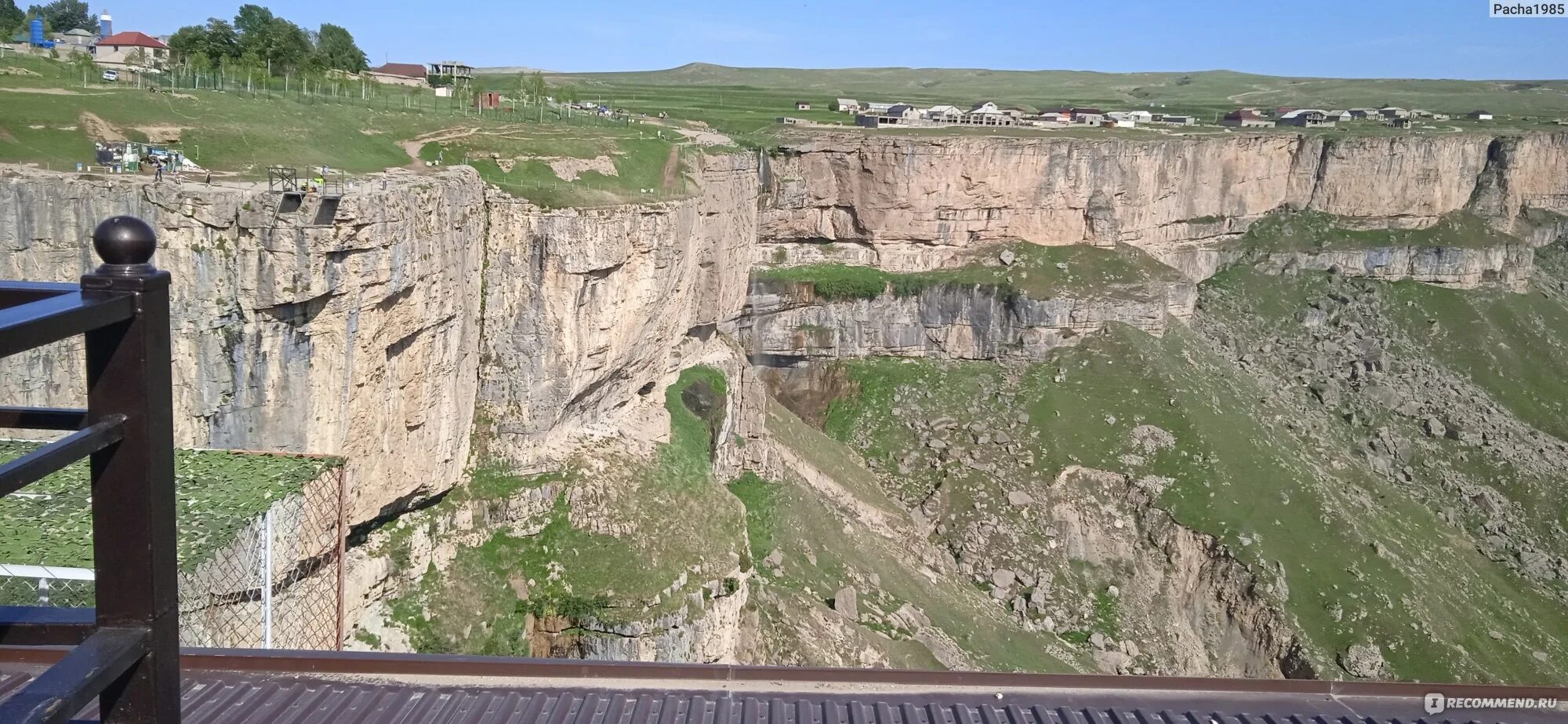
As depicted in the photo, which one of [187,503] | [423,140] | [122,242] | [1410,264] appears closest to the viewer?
[122,242]

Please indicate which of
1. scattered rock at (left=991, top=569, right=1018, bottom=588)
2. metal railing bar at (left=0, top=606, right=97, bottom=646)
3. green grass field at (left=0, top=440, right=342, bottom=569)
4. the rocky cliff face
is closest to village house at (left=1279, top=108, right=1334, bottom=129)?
the rocky cliff face

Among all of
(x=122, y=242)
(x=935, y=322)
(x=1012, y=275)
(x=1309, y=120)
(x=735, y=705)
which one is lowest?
(x=935, y=322)

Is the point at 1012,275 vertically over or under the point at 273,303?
under

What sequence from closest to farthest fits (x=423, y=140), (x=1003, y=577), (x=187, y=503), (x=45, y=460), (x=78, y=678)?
(x=45, y=460), (x=78, y=678), (x=187, y=503), (x=423, y=140), (x=1003, y=577)

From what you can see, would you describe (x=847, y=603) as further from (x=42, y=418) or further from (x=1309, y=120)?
(x=1309, y=120)

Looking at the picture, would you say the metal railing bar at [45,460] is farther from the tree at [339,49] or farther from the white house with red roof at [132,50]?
the tree at [339,49]

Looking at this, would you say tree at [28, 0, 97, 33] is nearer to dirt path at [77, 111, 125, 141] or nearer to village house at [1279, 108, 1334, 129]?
dirt path at [77, 111, 125, 141]

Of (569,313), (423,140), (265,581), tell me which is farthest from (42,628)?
(423,140)

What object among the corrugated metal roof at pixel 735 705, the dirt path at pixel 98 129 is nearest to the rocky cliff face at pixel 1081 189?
the dirt path at pixel 98 129
